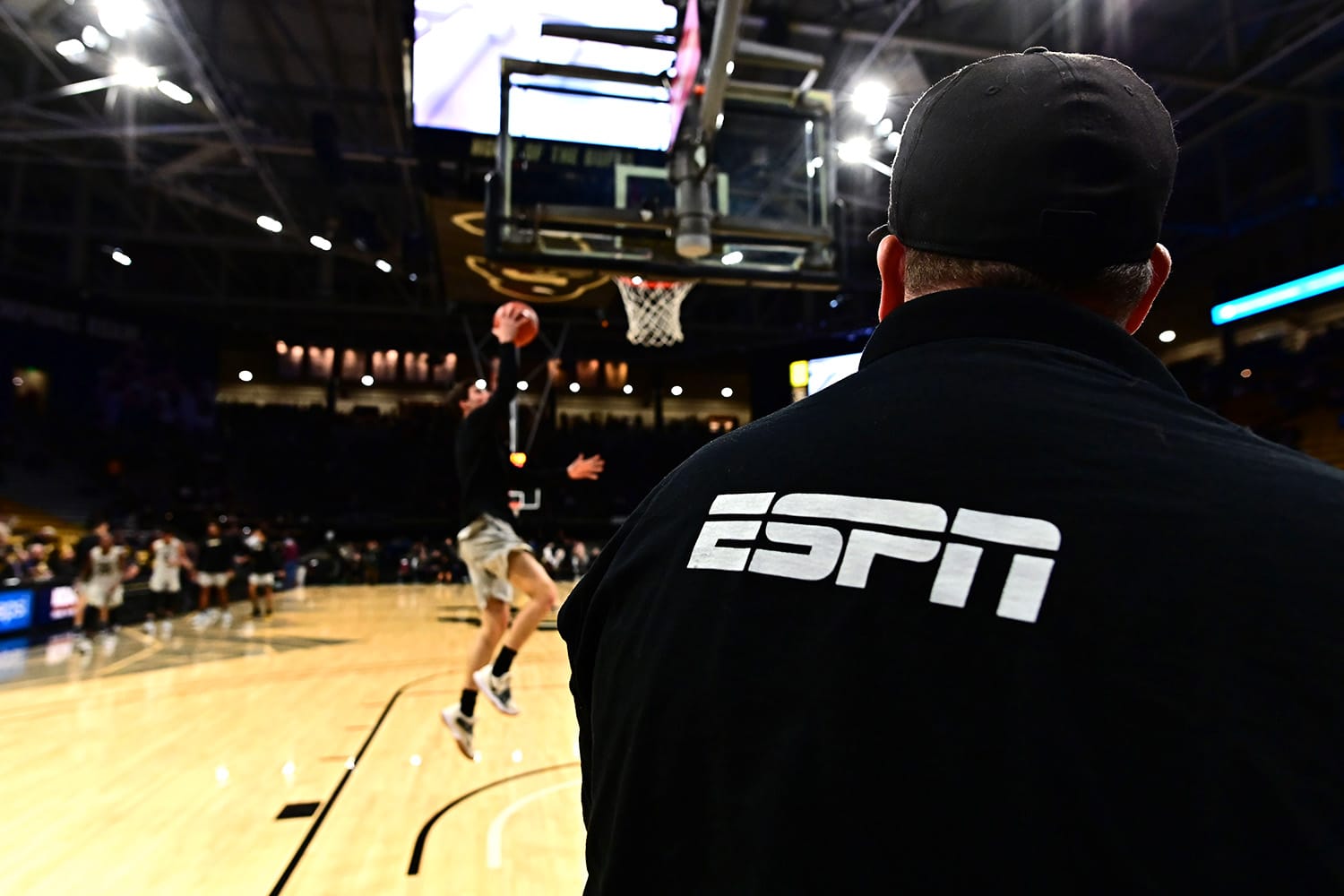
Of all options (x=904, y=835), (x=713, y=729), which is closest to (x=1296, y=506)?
(x=904, y=835)

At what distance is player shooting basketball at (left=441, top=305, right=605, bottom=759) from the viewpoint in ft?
16.1

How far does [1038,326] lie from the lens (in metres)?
0.79

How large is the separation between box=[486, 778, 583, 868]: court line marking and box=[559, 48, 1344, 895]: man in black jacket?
2.83 m

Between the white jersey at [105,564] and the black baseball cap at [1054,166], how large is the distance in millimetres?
12915

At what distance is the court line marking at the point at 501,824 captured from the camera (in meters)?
3.66

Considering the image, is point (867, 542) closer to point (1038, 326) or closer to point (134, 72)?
point (1038, 326)

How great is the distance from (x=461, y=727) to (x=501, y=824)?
1.01 metres

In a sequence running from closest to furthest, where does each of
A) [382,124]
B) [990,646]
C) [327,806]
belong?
[990,646] < [327,806] < [382,124]

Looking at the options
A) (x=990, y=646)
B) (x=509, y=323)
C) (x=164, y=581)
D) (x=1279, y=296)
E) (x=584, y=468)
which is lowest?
(x=164, y=581)

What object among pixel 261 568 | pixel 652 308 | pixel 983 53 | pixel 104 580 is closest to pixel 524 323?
pixel 652 308

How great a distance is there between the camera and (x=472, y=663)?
16.6 ft

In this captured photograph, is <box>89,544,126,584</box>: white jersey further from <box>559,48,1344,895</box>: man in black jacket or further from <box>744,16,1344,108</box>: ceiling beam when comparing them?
<box>559,48,1344,895</box>: man in black jacket

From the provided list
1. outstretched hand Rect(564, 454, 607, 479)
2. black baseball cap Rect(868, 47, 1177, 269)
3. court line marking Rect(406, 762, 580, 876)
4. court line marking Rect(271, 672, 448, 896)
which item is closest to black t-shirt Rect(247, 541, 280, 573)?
court line marking Rect(271, 672, 448, 896)

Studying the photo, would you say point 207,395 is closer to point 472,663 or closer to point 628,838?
point 472,663
